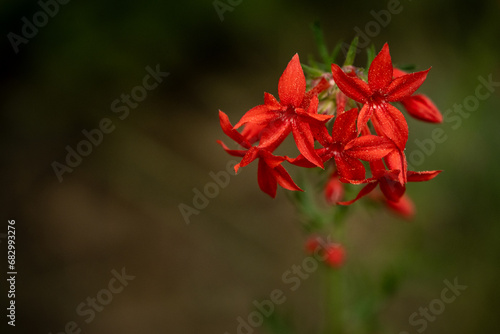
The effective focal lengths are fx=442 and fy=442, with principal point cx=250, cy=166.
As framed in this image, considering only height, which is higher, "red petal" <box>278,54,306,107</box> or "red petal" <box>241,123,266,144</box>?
"red petal" <box>278,54,306,107</box>

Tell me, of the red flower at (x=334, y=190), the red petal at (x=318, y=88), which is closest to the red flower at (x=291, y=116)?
the red petal at (x=318, y=88)

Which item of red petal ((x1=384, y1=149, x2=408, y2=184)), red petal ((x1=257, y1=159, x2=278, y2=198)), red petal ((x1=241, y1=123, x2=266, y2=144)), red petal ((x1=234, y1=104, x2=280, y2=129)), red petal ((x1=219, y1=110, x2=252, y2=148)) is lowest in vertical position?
red petal ((x1=257, y1=159, x2=278, y2=198))

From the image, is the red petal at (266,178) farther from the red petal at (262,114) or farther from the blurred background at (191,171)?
the blurred background at (191,171)

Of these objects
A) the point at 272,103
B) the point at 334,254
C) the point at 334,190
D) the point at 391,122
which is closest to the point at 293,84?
the point at 272,103

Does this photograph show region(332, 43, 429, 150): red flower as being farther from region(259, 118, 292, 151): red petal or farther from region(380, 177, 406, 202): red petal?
region(259, 118, 292, 151): red petal

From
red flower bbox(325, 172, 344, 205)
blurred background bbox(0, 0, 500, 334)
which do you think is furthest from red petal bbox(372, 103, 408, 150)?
blurred background bbox(0, 0, 500, 334)

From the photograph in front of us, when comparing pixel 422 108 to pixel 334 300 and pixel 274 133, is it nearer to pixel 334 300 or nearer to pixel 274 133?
pixel 274 133
